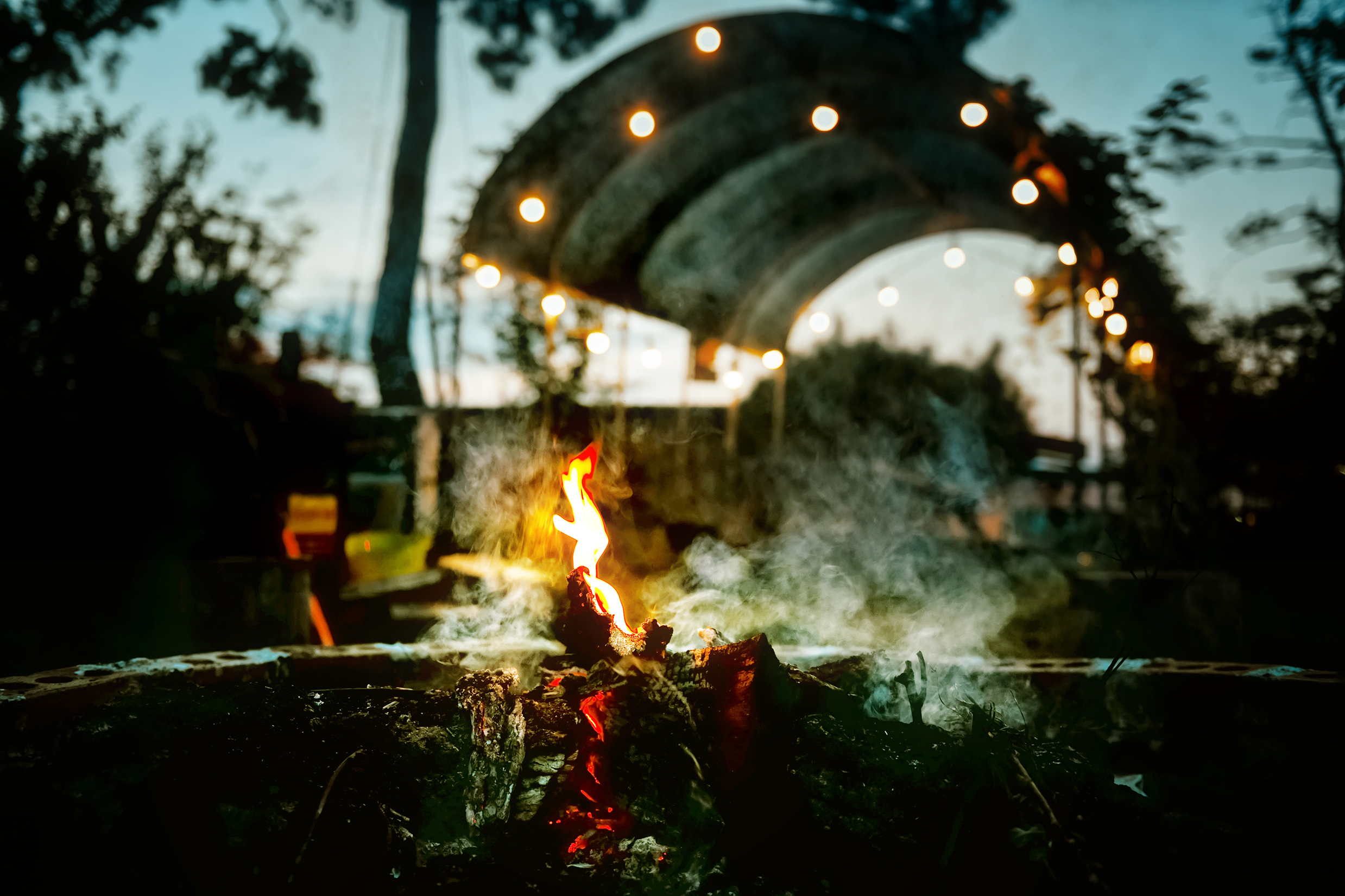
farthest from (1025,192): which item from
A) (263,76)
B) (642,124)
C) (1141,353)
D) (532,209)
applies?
(263,76)

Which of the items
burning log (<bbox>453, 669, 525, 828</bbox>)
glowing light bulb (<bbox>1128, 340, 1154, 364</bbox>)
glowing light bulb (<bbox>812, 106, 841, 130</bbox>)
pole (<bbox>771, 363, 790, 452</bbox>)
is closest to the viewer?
burning log (<bbox>453, 669, 525, 828</bbox>)

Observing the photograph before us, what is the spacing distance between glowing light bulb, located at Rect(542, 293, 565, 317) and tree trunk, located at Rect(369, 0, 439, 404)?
6.51 metres

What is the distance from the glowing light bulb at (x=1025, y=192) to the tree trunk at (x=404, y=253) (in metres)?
10.8

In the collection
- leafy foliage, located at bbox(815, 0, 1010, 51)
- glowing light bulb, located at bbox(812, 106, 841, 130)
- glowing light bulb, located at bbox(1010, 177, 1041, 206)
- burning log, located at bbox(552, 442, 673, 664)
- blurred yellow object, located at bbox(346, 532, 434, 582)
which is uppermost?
leafy foliage, located at bbox(815, 0, 1010, 51)

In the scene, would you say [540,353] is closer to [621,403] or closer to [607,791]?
[621,403]

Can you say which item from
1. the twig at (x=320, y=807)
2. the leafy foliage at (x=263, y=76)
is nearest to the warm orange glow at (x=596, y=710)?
the twig at (x=320, y=807)

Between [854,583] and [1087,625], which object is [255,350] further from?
[1087,625]

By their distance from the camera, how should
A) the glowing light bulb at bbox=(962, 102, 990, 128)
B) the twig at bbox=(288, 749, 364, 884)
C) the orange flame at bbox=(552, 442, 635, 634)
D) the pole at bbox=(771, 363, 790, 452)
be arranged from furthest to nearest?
the pole at bbox=(771, 363, 790, 452), the glowing light bulb at bbox=(962, 102, 990, 128), the orange flame at bbox=(552, 442, 635, 634), the twig at bbox=(288, 749, 364, 884)

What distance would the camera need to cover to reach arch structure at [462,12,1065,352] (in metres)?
5.78

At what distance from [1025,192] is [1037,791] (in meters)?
5.64

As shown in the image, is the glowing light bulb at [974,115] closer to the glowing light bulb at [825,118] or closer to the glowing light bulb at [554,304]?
the glowing light bulb at [825,118]

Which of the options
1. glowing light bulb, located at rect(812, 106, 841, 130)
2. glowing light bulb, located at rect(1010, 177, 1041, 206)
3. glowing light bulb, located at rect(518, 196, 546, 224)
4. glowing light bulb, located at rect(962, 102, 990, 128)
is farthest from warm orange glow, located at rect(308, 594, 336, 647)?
glowing light bulb, located at rect(1010, 177, 1041, 206)

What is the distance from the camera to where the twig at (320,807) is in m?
2.01

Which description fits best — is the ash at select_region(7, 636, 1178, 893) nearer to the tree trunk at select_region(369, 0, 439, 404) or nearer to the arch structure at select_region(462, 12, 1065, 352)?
the arch structure at select_region(462, 12, 1065, 352)
